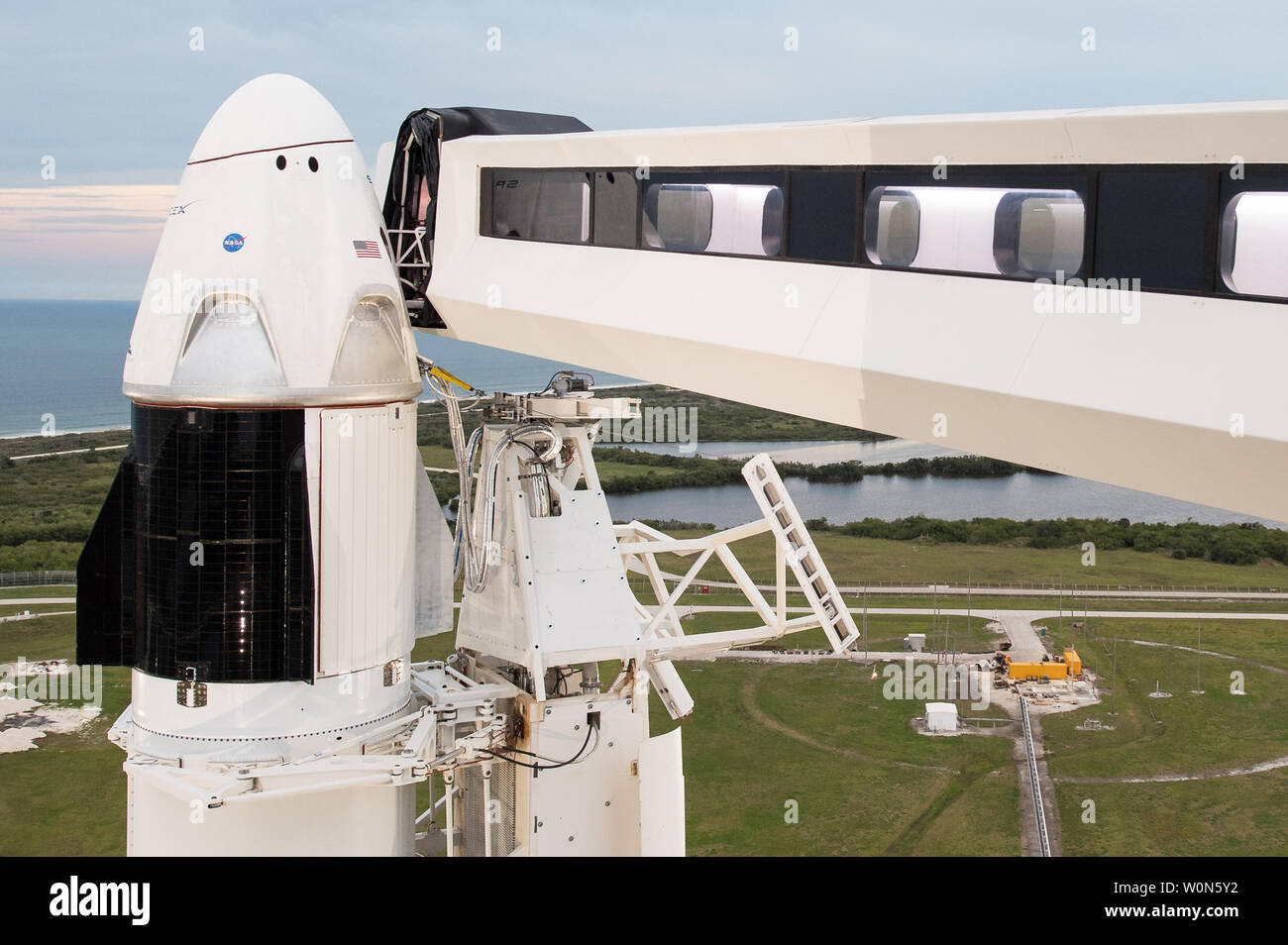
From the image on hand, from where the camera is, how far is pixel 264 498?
15.2 m

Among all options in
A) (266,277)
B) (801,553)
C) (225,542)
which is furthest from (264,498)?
(801,553)

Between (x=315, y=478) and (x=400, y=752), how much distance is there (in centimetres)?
367

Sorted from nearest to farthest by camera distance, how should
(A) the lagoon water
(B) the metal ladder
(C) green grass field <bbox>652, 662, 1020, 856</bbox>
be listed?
(B) the metal ladder
(C) green grass field <bbox>652, 662, 1020, 856</bbox>
(A) the lagoon water

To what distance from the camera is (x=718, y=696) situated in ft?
133

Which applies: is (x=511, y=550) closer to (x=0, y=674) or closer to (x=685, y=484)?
(x=0, y=674)

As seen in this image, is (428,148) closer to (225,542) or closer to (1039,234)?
(225,542)

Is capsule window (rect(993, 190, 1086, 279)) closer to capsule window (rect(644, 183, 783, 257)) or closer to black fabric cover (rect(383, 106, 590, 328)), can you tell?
capsule window (rect(644, 183, 783, 257))

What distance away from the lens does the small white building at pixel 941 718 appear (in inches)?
1483

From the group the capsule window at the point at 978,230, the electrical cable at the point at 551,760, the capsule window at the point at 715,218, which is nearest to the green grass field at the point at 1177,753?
the electrical cable at the point at 551,760

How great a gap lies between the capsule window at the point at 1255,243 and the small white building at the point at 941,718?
30.0 metres

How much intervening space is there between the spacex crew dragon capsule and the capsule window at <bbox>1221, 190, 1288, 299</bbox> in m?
10.1

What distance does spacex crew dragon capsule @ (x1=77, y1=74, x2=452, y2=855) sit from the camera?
15.1 m

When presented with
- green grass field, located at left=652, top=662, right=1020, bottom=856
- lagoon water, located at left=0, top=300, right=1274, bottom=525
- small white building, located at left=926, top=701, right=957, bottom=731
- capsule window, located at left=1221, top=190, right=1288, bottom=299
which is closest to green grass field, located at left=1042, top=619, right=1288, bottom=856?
green grass field, located at left=652, top=662, right=1020, bottom=856

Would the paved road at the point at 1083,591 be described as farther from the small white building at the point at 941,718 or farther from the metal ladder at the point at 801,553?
the metal ladder at the point at 801,553
